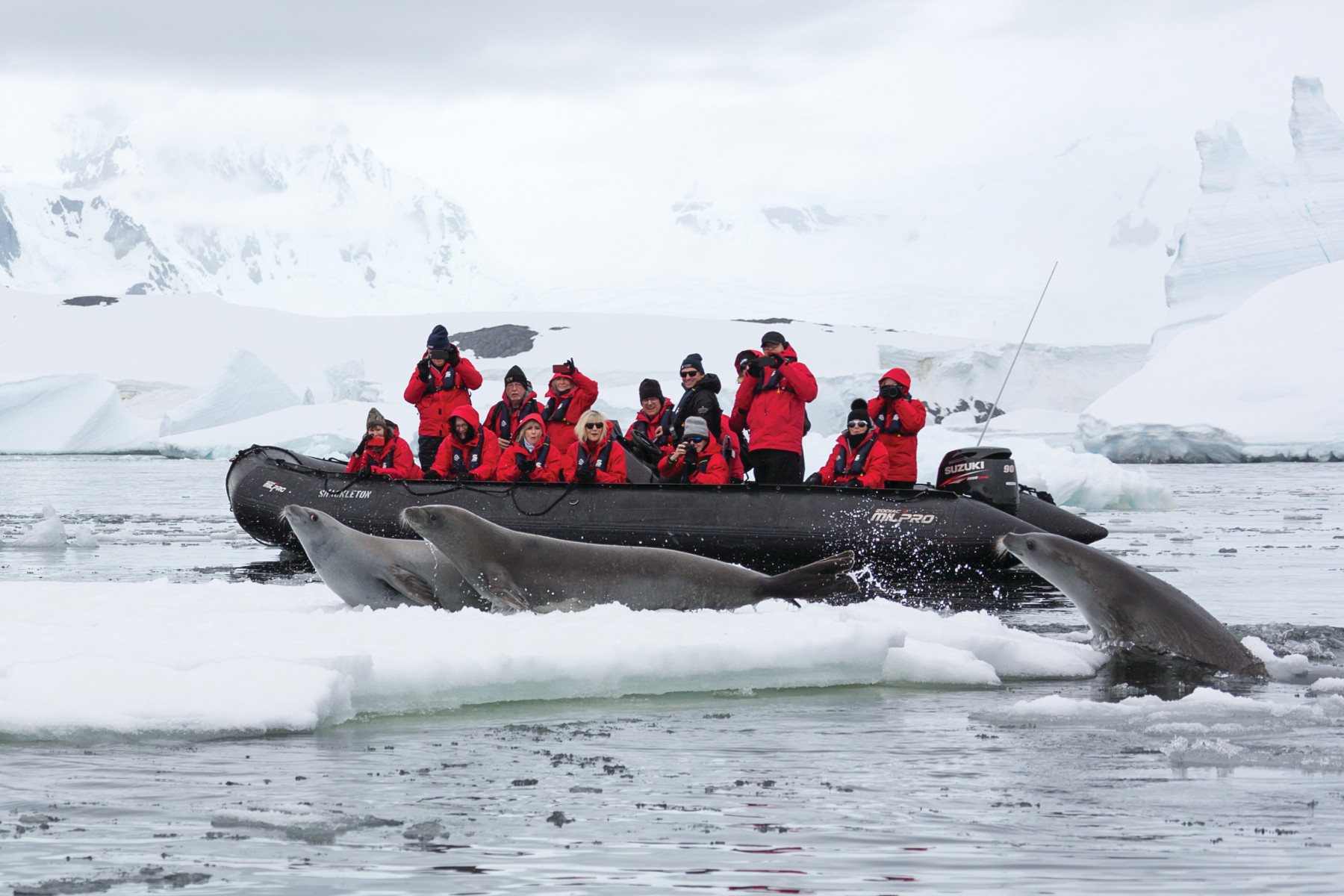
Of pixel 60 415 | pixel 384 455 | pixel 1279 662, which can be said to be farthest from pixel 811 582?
pixel 60 415

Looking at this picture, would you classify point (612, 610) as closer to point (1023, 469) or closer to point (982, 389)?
point (1023, 469)

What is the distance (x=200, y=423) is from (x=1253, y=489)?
23941mm

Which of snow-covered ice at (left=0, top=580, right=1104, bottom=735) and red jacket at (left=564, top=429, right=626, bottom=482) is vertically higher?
red jacket at (left=564, top=429, right=626, bottom=482)

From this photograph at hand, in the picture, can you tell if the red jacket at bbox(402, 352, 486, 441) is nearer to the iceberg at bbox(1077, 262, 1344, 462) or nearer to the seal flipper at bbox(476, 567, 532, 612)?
the seal flipper at bbox(476, 567, 532, 612)

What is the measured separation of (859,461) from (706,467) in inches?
35.2

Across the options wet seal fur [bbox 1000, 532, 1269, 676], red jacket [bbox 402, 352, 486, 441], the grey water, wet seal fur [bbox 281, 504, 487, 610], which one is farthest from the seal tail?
red jacket [bbox 402, 352, 486, 441]

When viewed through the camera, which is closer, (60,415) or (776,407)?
(776,407)

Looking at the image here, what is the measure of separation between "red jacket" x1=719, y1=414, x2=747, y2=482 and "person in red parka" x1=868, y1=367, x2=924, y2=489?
843 millimetres

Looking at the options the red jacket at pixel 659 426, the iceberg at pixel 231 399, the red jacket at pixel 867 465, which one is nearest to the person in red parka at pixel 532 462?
the red jacket at pixel 659 426

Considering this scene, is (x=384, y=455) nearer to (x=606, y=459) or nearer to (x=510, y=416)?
(x=510, y=416)

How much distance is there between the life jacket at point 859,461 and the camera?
27.0 feet

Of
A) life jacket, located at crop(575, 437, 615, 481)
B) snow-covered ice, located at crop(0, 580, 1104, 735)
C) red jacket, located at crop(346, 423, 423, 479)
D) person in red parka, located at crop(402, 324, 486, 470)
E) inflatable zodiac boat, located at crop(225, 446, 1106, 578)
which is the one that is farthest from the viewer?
red jacket, located at crop(346, 423, 423, 479)

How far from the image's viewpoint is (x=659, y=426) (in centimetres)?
858

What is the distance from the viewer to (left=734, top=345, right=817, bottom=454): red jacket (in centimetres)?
811
